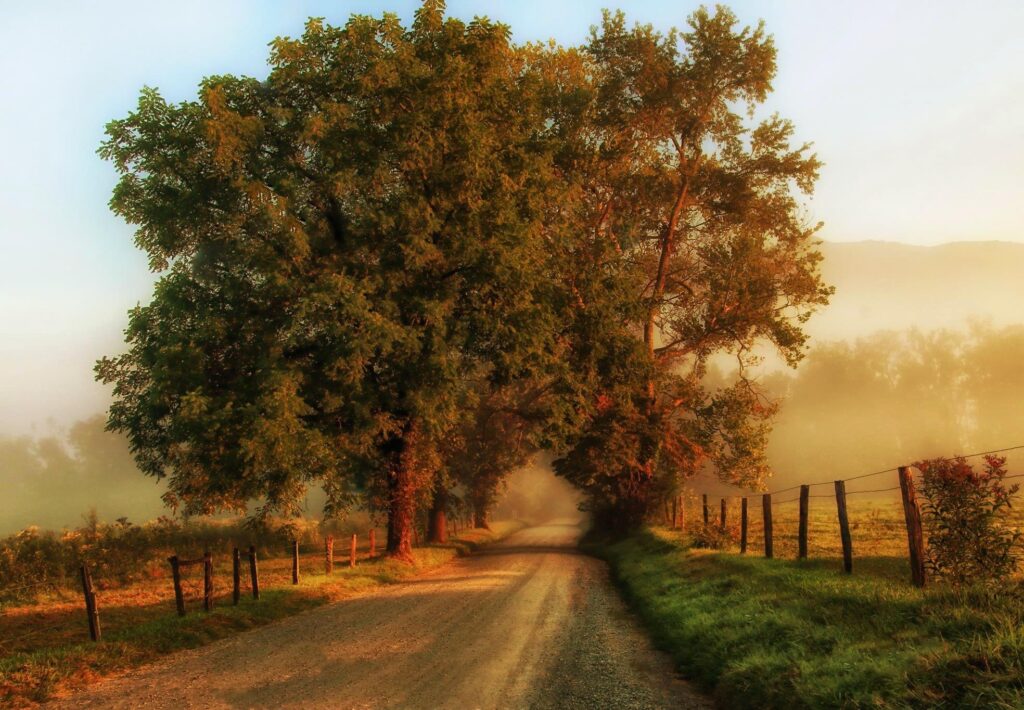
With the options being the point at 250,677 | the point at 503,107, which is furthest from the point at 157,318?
the point at 250,677

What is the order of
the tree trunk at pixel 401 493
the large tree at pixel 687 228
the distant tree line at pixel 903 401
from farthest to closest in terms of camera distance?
the distant tree line at pixel 903 401 → the large tree at pixel 687 228 → the tree trunk at pixel 401 493

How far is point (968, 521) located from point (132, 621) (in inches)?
634

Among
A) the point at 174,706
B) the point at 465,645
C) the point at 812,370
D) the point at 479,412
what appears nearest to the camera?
the point at 174,706

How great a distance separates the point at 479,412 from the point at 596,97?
748 inches

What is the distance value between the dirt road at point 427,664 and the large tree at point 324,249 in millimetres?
7643

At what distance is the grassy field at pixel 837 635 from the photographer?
22.0 ft

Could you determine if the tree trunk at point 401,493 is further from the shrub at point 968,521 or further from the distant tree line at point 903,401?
the distant tree line at point 903,401

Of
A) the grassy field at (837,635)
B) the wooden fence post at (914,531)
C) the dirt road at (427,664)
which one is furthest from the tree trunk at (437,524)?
the wooden fence post at (914,531)

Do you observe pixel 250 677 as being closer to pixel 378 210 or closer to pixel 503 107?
pixel 378 210

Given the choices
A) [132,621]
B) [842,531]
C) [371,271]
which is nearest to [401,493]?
[371,271]

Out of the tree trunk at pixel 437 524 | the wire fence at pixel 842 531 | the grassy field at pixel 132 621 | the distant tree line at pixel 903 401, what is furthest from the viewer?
the distant tree line at pixel 903 401

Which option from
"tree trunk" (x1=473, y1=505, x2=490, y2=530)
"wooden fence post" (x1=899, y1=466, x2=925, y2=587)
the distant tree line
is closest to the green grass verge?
"wooden fence post" (x1=899, y1=466, x2=925, y2=587)

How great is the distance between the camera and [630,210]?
34969 millimetres

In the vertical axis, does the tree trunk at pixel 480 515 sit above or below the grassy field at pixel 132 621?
below
